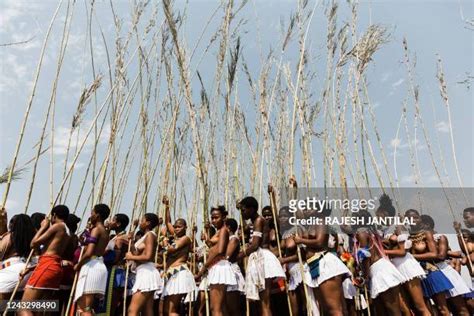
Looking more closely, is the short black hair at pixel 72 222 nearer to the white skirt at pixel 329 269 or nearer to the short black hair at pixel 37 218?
the short black hair at pixel 37 218

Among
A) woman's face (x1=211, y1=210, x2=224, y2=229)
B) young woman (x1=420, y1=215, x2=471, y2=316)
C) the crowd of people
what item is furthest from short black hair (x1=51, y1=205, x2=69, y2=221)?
young woman (x1=420, y1=215, x2=471, y2=316)

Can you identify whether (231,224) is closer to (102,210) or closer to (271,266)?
(271,266)

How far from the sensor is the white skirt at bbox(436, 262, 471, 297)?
4258 mm

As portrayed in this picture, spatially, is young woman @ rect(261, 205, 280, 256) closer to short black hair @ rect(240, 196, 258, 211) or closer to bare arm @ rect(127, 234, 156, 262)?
short black hair @ rect(240, 196, 258, 211)

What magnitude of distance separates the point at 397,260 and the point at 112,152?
3317mm

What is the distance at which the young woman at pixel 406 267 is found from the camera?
3.83 m

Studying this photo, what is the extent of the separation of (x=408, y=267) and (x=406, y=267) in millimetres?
19

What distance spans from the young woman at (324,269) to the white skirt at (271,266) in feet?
1.29

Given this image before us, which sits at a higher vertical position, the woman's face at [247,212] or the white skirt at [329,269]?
the woman's face at [247,212]

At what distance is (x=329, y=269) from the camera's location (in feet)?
11.3

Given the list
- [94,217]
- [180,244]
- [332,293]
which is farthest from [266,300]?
[94,217]

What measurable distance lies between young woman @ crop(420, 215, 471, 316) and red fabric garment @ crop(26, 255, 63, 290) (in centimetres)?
404

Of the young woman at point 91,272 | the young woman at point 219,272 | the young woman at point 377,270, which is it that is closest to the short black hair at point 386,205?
the young woman at point 377,270

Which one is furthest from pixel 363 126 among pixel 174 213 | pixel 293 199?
pixel 174 213
